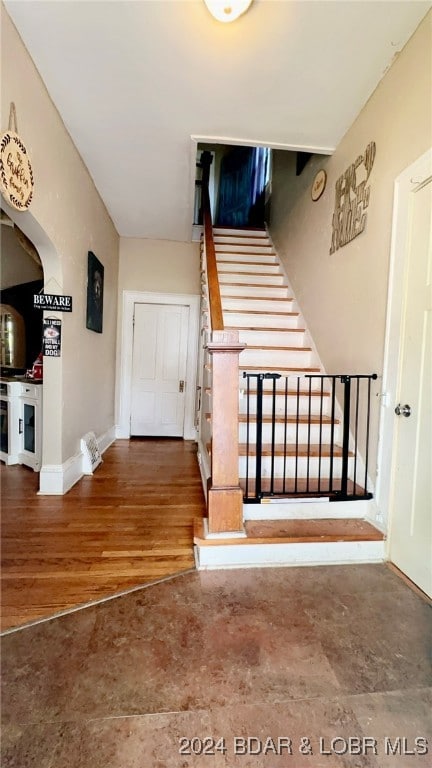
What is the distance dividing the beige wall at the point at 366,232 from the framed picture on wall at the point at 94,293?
212 cm

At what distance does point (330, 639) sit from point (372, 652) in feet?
0.51

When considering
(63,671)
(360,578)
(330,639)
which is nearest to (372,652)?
(330,639)

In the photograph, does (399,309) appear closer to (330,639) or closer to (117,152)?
(330,639)

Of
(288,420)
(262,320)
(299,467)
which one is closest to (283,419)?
(288,420)

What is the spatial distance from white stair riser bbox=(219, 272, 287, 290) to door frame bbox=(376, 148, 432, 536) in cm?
209

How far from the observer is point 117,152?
271cm

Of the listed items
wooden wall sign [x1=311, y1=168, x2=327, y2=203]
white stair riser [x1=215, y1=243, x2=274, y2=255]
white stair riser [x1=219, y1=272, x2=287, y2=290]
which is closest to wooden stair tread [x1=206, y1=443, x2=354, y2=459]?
white stair riser [x1=219, y1=272, x2=287, y2=290]

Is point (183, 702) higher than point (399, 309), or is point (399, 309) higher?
point (399, 309)

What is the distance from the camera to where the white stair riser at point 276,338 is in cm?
331

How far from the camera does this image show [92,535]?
2.08 metres

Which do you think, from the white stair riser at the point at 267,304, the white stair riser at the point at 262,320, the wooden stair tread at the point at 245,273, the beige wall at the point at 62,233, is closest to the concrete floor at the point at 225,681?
the beige wall at the point at 62,233

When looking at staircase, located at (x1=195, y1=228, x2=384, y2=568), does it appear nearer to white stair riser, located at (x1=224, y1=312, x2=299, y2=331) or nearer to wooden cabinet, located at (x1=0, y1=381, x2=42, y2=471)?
white stair riser, located at (x1=224, y1=312, x2=299, y2=331)

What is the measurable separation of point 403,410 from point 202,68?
2286 millimetres

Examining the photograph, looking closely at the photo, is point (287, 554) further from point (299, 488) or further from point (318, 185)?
point (318, 185)
